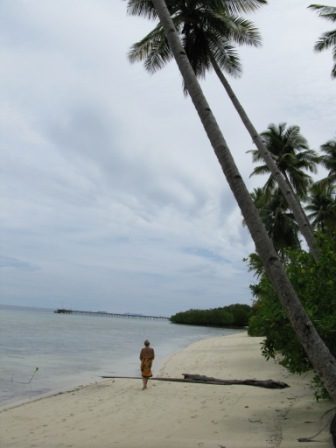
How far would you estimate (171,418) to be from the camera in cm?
1156

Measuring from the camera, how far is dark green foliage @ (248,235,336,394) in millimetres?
9438

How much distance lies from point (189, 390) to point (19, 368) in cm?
1295

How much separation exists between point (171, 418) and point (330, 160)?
77.8 feet

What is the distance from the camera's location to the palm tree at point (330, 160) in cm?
2900

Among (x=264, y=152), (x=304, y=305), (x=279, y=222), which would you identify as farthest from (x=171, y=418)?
(x=279, y=222)

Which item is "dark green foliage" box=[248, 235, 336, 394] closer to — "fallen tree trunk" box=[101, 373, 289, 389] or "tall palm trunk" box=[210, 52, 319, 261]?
"tall palm trunk" box=[210, 52, 319, 261]

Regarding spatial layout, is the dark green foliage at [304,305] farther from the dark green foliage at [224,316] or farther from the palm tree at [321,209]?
the dark green foliage at [224,316]

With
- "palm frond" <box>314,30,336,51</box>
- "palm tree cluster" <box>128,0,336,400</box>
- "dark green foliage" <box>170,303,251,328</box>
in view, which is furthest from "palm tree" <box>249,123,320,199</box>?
"dark green foliage" <box>170,303,251,328</box>

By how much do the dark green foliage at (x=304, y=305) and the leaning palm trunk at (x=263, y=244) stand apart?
2723mm

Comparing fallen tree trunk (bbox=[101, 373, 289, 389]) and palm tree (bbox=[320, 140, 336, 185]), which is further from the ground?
palm tree (bbox=[320, 140, 336, 185])

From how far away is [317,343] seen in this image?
633cm

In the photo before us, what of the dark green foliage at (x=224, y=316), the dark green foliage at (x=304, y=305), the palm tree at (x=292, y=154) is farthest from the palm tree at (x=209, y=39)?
the dark green foliage at (x=224, y=316)

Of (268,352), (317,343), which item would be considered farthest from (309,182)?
(317,343)

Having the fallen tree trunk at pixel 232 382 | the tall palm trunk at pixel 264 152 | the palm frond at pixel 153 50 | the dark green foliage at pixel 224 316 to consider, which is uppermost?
the dark green foliage at pixel 224 316
